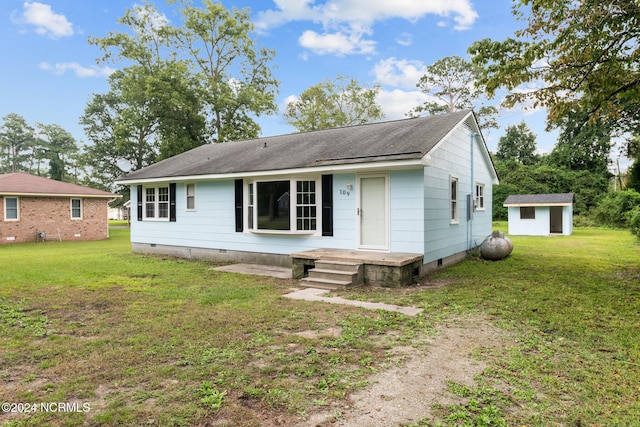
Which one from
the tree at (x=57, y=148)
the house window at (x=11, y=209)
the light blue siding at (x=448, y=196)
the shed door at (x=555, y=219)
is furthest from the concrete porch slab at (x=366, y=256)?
the tree at (x=57, y=148)

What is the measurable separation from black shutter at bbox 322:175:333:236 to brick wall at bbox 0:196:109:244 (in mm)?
17005

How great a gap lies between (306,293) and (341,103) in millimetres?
28325

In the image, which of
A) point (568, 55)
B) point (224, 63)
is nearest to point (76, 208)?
point (224, 63)

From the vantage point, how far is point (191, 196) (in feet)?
38.5

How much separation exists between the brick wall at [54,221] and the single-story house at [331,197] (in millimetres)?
8943

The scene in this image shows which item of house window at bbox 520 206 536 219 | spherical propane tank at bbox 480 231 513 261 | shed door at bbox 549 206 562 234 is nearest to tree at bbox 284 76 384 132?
house window at bbox 520 206 536 219

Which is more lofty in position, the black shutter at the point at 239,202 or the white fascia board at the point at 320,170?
the white fascia board at the point at 320,170

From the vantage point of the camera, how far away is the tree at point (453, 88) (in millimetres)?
29953

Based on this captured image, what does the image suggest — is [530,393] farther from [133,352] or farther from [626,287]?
[626,287]

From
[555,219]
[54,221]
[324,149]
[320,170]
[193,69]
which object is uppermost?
[193,69]

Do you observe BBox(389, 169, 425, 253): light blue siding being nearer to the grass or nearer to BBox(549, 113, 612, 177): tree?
the grass

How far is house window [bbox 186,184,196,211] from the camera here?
1163 centimetres

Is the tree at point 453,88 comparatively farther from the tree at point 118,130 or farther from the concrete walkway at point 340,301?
the concrete walkway at point 340,301

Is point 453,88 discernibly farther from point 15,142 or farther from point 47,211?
point 15,142
